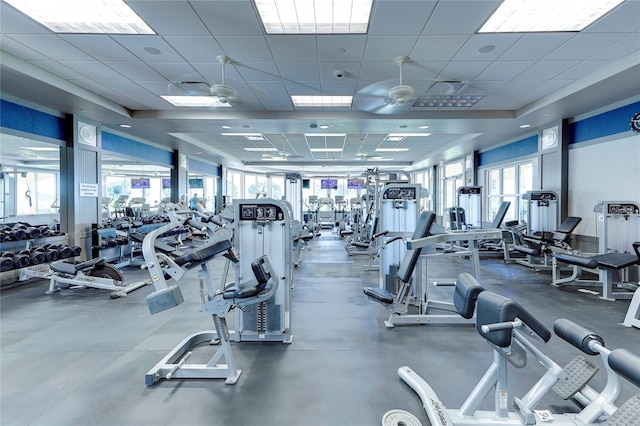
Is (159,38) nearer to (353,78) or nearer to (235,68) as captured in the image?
(235,68)

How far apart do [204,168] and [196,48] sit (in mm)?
8219

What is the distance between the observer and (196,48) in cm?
348

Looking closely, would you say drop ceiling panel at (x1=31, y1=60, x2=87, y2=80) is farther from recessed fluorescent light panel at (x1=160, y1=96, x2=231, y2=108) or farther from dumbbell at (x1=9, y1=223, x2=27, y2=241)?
dumbbell at (x1=9, y1=223, x2=27, y2=241)

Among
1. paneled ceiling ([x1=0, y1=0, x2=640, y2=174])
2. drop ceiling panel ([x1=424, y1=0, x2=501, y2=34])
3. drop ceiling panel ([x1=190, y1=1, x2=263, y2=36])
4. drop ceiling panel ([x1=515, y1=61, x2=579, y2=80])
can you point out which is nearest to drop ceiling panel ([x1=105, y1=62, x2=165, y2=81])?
paneled ceiling ([x1=0, y1=0, x2=640, y2=174])

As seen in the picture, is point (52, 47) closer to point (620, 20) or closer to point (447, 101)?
point (447, 101)

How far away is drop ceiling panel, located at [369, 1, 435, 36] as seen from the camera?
2699mm

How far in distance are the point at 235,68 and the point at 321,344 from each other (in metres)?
3.52

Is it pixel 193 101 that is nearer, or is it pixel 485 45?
pixel 485 45

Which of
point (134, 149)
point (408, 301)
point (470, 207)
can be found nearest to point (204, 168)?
point (134, 149)

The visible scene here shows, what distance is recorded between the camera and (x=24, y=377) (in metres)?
2.21

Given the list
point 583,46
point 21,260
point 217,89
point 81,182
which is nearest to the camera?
point 583,46

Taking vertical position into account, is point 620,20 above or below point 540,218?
above

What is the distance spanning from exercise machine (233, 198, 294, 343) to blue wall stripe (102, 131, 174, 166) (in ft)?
18.2

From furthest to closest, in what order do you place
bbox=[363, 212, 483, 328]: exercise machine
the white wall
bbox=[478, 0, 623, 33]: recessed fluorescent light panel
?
the white wall < bbox=[363, 212, 483, 328]: exercise machine < bbox=[478, 0, 623, 33]: recessed fluorescent light panel
